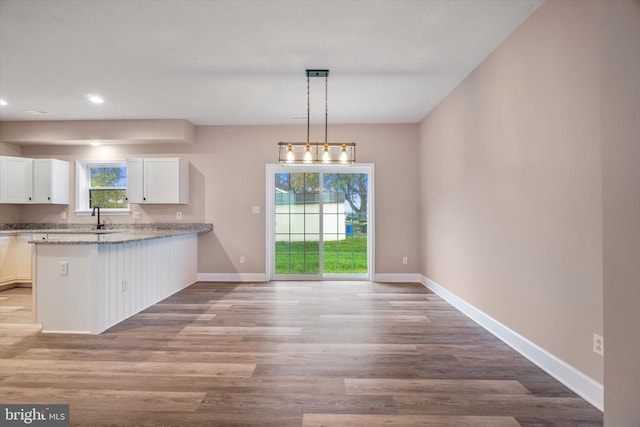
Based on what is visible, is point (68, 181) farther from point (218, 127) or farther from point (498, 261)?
point (498, 261)

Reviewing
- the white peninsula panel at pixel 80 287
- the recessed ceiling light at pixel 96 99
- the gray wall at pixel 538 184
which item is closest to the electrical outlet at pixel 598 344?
the gray wall at pixel 538 184

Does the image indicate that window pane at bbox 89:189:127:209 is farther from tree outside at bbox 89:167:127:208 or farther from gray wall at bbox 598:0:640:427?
gray wall at bbox 598:0:640:427

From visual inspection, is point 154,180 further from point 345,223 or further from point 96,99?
point 345,223

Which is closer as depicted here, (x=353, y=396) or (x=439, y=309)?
(x=353, y=396)

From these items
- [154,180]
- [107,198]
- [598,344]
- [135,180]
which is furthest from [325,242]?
[107,198]

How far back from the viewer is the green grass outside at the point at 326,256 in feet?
17.3

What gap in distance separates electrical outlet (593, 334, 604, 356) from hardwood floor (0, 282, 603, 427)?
333 millimetres

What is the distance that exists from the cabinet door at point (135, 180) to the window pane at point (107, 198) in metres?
0.60

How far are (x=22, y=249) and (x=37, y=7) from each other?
13.8ft

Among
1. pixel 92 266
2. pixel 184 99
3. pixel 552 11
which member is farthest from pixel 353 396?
pixel 184 99

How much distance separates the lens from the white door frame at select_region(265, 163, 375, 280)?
5.11 meters

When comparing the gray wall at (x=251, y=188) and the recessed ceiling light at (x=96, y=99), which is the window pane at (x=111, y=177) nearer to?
the gray wall at (x=251, y=188)

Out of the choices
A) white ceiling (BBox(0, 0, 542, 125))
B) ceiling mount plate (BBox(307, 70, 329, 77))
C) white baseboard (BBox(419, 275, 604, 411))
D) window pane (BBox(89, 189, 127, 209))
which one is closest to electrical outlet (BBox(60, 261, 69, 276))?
white ceiling (BBox(0, 0, 542, 125))

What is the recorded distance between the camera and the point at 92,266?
2857 millimetres
